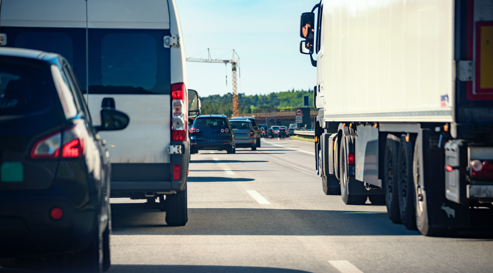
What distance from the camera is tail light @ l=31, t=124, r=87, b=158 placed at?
169 inches

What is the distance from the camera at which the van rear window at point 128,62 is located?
763 centimetres

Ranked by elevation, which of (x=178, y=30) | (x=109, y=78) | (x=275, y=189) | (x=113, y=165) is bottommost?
(x=275, y=189)

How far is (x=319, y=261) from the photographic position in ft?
20.9

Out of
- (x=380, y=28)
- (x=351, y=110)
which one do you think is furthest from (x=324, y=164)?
(x=380, y=28)

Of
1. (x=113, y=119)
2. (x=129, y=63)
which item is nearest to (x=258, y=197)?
(x=129, y=63)

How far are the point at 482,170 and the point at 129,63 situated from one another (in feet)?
12.3

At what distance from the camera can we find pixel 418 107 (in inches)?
284

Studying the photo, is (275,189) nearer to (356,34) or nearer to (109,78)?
(356,34)

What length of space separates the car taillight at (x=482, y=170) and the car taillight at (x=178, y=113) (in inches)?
119

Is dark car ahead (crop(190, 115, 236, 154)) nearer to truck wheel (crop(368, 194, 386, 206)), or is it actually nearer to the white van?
truck wheel (crop(368, 194, 386, 206))

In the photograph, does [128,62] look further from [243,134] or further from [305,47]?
[243,134]

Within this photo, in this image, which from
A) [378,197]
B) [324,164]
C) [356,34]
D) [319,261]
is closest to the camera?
[319,261]

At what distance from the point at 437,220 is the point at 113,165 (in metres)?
3.40

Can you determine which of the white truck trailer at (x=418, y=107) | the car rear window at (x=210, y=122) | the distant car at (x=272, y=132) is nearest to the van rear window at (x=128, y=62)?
the white truck trailer at (x=418, y=107)
